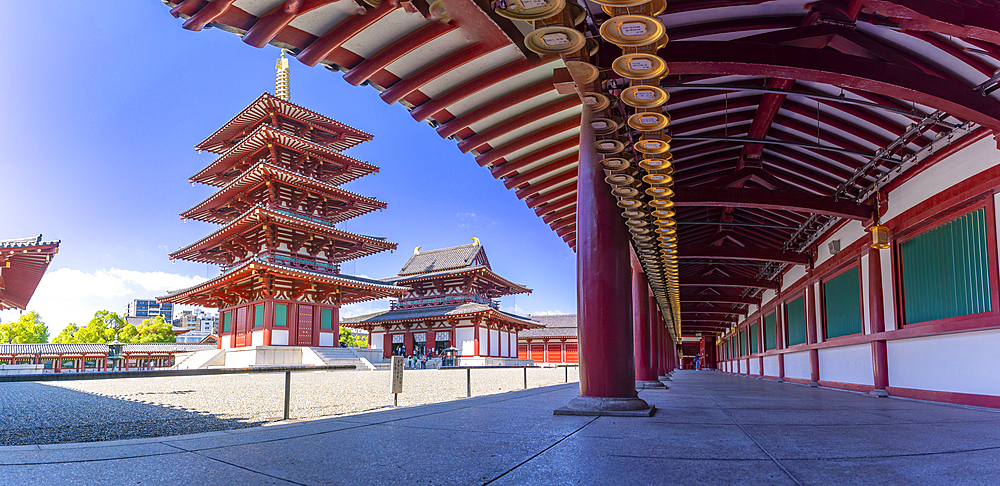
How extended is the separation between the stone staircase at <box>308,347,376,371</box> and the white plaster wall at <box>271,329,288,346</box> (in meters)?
1.34

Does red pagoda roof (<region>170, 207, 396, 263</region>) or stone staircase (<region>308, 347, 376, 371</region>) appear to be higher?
red pagoda roof (<region>170, 207, 396, 263</region>)

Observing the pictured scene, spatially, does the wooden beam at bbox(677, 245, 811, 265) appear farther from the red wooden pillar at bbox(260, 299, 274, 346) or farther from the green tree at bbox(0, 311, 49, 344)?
the green tree at bbox(0, 311, 49, 344)

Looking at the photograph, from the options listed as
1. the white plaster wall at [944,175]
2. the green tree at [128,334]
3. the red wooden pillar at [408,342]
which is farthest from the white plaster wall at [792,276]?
the green tree at [128,334]

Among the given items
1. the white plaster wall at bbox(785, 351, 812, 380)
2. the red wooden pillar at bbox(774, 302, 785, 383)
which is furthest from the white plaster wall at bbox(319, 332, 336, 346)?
the white plaster wall at bbox(785, 351, 812, 380)

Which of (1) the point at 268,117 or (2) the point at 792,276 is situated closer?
(2) the point at 792,276

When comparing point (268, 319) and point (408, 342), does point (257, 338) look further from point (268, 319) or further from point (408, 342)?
point (408, 342)

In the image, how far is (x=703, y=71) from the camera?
5.30 metres

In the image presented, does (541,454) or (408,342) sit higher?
(541,454)

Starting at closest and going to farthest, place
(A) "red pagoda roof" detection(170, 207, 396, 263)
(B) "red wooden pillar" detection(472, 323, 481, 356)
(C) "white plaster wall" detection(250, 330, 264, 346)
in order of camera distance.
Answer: (A) "red pagoda roof" detection(170, 207, 396, 263) → (C) "white plaster wall" detection(250, 330, 264, 346) → (B) "red wooden pillar" detection(472, 323, 481, 356)

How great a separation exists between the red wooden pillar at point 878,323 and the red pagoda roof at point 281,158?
86.2 feet

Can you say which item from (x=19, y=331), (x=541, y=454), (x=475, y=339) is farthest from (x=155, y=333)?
(x=541, y=454)

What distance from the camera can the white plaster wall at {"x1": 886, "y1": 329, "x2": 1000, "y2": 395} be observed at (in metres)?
7.08

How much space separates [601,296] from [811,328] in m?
11.9

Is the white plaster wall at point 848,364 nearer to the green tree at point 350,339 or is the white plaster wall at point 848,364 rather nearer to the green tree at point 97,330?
the green tree at point 97,330
